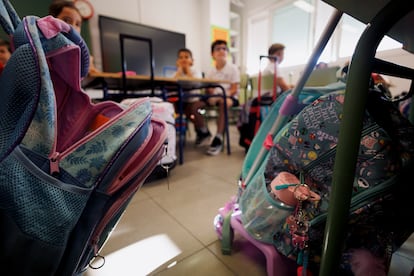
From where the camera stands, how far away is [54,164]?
0.29 m

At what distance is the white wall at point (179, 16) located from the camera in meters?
3.02

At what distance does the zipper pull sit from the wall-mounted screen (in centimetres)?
281

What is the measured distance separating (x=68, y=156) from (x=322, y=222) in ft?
1.55

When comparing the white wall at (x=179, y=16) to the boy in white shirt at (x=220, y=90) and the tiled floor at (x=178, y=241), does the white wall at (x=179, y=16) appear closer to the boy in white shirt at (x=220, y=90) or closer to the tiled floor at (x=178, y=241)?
the boy in white shirt at (x=220, y=90)

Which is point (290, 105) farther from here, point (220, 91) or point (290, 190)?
point (220, 91)

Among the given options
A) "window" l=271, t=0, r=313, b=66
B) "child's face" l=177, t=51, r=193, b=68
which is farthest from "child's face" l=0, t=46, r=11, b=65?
"window" l=271, t=0, r=313, b=66

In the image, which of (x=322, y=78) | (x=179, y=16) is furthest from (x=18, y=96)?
(x=179, y=16)

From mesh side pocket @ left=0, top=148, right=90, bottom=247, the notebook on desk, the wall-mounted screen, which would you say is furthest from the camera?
the wall-mounted screen

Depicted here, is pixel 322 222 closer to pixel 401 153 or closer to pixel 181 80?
pixel 401 153

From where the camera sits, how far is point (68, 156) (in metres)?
0.30

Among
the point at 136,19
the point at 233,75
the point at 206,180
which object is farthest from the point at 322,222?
the point at 136,19

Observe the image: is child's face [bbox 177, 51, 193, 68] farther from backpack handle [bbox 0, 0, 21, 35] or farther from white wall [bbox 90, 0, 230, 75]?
backpack handle [bbox 0, 0, 21, 35]

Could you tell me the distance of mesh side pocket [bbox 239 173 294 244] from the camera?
426 millimetres

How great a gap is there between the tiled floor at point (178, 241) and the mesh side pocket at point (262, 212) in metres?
0.12
